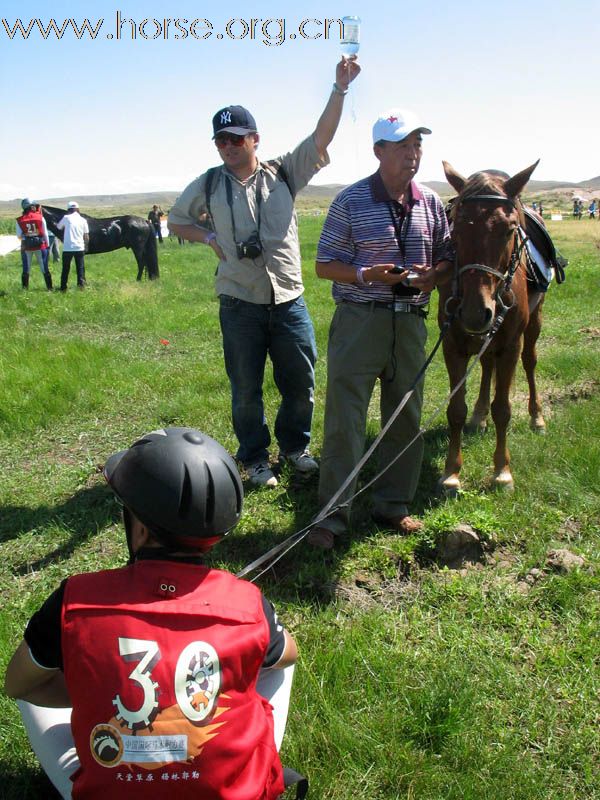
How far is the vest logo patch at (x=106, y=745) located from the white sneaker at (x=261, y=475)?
10.3ft

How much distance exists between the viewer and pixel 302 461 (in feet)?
15.9

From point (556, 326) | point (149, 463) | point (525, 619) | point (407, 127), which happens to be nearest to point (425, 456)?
point (525, 619)

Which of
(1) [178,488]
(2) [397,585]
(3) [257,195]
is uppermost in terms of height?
(3) [257,195]

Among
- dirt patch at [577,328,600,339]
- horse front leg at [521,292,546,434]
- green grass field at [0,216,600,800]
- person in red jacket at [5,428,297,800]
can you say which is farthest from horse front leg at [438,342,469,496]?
dirt patch at [577,328,600,339]

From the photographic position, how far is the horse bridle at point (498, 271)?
3.87 metres

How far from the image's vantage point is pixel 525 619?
3332 millimetres

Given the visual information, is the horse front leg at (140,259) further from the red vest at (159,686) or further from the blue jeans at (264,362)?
the red vest at (159,686)

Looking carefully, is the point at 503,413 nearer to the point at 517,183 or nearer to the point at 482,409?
the point at 482,409

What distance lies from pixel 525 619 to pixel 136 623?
2370 mm

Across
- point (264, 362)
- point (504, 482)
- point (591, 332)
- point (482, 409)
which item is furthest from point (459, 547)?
point (591, 332)

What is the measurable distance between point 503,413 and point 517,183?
5.29ft

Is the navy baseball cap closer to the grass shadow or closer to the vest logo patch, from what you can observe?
the grass shadow

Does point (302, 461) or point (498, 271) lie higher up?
A: point (498, 271)

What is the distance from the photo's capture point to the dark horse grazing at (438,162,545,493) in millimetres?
3879
